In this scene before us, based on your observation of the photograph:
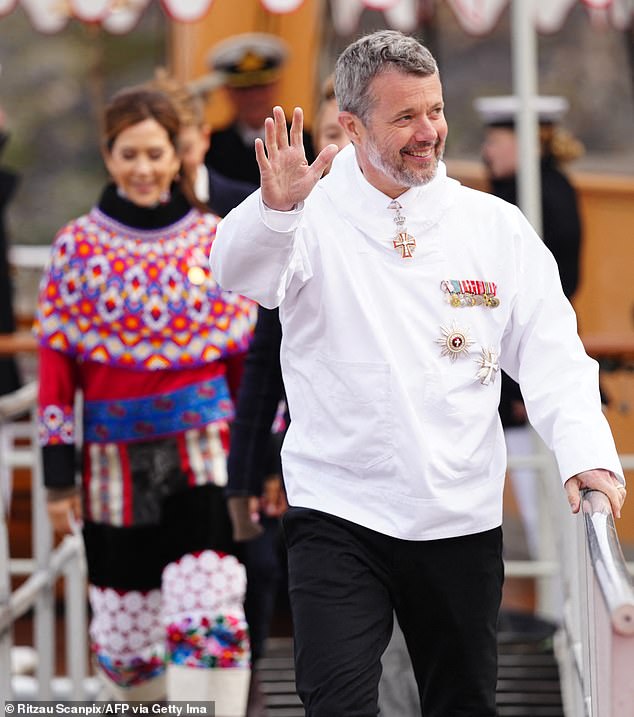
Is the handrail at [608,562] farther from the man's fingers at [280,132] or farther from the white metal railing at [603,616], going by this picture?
the man's fingers at [280,132]

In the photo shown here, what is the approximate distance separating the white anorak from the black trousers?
47 millimetres

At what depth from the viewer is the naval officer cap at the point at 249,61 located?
6.67m

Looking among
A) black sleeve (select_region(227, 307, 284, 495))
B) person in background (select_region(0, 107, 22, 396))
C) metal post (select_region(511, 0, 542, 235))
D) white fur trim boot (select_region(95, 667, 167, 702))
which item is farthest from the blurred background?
black sleeve (select_region(227, 307, 284, 495))

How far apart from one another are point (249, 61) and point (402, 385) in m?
4.12

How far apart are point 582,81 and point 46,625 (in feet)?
21.4

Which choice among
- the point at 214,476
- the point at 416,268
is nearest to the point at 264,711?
the point at 214,476

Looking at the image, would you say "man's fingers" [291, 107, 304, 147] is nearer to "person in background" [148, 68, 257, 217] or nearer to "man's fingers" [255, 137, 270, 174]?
"man's fingers" [255, 137, 270, 174]

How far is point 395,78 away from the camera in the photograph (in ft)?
9.84

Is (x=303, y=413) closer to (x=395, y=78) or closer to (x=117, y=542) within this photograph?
(x=395, y=78)

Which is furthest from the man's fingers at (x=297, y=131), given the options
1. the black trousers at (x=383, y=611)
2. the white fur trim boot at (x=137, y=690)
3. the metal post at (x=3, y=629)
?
the white fur trim boot at (x=137, y=690)

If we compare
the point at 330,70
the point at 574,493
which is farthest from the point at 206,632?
the point at 330,70

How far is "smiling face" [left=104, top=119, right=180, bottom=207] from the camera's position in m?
4.37

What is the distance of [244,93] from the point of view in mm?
6582

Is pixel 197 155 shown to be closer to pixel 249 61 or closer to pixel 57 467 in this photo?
pixel 57 467
